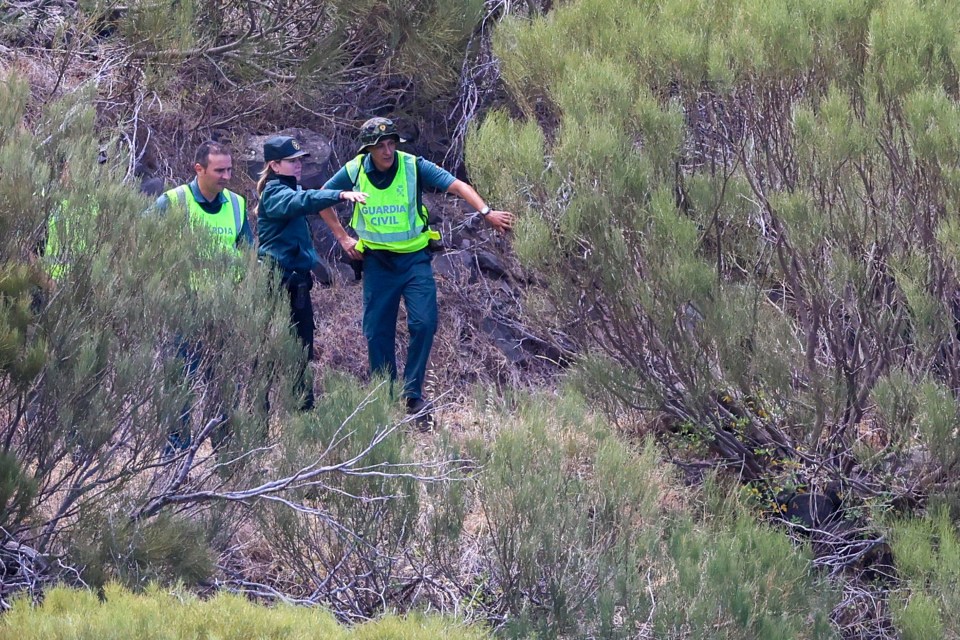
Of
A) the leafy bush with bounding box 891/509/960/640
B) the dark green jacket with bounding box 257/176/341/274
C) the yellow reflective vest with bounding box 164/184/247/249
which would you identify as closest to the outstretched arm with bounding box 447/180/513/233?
the dark green jacket with bounding box 257/176/341/274

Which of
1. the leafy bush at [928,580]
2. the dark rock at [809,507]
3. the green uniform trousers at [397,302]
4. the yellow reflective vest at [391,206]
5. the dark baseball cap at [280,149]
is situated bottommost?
the dark rock at [809,507]

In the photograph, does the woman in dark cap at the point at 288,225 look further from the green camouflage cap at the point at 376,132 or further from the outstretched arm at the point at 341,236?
the green camouflage cap at the point at 376,132

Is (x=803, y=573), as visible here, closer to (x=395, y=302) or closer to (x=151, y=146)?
(x=395, y=302)

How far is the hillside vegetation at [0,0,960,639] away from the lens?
4156mm

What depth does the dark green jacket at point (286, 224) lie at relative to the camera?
591cm

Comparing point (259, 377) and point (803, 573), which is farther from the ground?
point (259, 377)

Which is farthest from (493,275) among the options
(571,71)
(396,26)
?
(571,71)

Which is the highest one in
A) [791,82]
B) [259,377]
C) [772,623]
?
[791,82]

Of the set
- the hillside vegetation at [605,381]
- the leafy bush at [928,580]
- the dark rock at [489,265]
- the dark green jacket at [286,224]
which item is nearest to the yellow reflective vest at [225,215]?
the dark green jacket at [286,224]

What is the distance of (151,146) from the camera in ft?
29.2

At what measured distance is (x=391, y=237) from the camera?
6289 millimetres

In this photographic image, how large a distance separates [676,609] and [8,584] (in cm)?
234

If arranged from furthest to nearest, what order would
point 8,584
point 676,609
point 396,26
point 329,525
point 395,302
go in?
point 396,26 → point 395,302 → point 329,525 → point 676,609 → point 8,584

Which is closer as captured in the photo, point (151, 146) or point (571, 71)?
point (571, 71)
